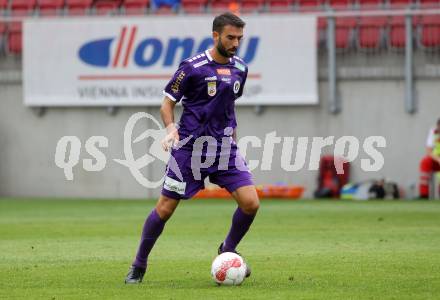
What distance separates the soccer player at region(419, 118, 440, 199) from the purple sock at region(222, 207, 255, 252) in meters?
14.3

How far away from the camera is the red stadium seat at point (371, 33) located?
2442 centimetres

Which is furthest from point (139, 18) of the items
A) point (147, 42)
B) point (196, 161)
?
point (196, 161)

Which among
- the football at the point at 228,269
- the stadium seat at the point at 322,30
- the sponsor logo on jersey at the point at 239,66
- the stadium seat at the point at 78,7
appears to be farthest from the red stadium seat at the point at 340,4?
the football at the point at 228,269

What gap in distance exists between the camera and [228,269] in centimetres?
934

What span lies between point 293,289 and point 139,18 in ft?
56.2

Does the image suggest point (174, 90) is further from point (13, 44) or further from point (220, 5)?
point (13, 44)

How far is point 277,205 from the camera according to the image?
2172 centimetres

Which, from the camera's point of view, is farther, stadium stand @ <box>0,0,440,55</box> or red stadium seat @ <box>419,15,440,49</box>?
stadium stand @ <box>0,0,440,55</box>

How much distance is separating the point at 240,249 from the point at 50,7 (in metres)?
15.8

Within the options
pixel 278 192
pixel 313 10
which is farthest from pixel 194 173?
pixel 313 10

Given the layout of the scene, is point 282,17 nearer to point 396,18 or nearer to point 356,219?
point 396,18

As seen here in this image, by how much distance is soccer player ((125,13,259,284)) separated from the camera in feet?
31.2

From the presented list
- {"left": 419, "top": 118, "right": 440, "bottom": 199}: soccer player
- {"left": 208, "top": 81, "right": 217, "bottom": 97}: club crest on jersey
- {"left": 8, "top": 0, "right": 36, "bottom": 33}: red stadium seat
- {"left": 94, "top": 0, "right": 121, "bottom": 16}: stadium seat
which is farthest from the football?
{"left": 8, "top": 0, "right": 36, "bottom": 33}: red stadium seat

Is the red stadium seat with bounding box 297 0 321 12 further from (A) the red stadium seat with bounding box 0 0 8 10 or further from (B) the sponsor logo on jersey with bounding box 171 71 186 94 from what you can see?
(B) the sponsor logo on jersey with bounding box 171 71 186 94
